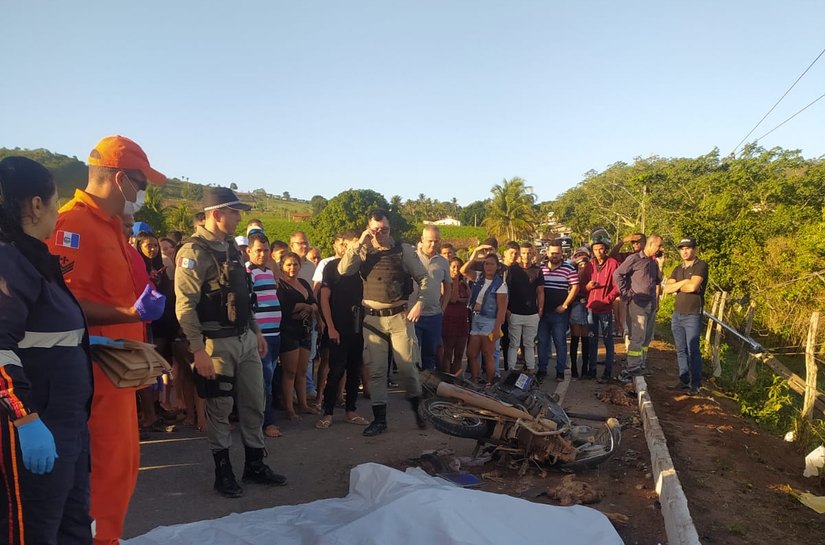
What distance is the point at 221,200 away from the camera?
13.8 ft

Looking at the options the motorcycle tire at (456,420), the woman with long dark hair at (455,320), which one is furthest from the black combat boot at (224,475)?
the woman with long dark hair at (455,320)

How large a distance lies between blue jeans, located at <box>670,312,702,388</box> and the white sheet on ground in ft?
16.7

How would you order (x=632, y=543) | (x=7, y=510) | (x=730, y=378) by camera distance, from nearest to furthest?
(x=7, y=510) → (x=632, y=543) → (x=730, y=378)

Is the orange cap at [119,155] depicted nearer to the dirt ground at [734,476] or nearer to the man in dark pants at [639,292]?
the dirt ground at [734,476]

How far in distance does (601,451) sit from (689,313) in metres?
3.71

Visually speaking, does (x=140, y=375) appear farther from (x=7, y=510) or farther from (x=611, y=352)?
(x=611, y=352)

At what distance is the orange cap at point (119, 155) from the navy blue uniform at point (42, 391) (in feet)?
2.69

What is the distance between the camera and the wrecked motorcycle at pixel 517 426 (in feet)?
15.5

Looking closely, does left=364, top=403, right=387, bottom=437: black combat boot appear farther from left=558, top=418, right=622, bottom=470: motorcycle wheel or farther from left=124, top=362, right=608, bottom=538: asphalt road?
left=558, top=418, right=622, bottom=470: motorcycle wheel

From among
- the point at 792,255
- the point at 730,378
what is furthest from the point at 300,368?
the point at 792,255

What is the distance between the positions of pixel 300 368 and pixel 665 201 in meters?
37.6

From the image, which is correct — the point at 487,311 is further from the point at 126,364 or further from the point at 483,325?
the point at 126,364

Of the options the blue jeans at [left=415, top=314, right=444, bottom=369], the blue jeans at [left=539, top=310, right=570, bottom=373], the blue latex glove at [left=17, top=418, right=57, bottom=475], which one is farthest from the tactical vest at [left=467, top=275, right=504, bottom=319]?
the blue latex glove at [left=17, top=418, right=57, bottom=475]

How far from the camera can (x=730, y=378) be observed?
987 cm
